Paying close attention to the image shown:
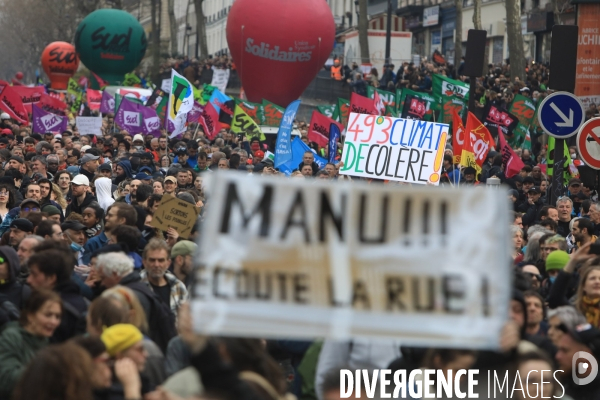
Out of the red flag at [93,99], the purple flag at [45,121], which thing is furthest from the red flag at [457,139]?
the red flag at [93,99]

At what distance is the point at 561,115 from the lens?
12.4 m

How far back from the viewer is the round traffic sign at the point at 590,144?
12.3 m

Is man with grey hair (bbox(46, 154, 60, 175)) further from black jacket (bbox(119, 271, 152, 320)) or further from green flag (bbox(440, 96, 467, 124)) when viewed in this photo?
black jacket (bbox(119, 271, 152, 320))

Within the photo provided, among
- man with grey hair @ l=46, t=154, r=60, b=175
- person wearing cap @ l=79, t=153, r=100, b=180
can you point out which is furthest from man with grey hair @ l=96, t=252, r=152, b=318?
man with grey hair @ l=46, t=154, r=60, b=175

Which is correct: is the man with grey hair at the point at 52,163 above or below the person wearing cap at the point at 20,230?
below

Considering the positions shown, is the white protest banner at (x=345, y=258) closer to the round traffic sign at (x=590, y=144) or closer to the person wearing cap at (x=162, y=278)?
the person wearing cap at (x=162, y=278)

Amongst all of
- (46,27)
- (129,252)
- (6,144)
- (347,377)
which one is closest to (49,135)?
(6,144)

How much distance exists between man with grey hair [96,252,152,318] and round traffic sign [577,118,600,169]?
6719 millimetres

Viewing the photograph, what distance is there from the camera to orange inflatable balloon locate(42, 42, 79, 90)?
159 feet

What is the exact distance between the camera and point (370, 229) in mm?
3727

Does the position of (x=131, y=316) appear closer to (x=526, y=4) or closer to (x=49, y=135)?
(x=49, y=135)

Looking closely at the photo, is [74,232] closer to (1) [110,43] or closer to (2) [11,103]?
(2) [11,103]

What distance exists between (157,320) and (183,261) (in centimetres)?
Result: 121

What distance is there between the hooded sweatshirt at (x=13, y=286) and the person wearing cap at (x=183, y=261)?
129 cm
